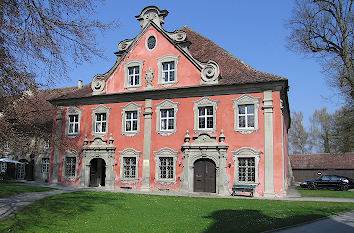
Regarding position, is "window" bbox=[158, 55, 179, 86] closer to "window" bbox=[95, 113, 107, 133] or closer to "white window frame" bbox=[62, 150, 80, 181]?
"window" bbox=[95, 113, 107, 133]

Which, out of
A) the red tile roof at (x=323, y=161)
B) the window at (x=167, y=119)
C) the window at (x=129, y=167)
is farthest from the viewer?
the red tile roof at (x=323, y=161)

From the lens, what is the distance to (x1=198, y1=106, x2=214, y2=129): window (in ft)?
73.5

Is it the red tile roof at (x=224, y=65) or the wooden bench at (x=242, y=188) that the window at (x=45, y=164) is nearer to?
the red tile roof at (x=224, y=65)

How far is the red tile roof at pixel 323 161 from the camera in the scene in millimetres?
40094

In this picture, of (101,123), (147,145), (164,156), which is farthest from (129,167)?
(101,123)

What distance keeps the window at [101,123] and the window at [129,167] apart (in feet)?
10.5

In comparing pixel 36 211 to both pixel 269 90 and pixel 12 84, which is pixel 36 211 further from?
pixel 269 90

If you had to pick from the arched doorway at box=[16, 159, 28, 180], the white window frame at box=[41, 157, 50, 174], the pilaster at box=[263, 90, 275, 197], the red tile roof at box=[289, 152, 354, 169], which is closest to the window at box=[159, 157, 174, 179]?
the pilaster at box=[263, 90, 275, 197]

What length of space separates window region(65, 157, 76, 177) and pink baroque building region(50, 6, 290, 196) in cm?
8

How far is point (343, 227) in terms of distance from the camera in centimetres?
1015

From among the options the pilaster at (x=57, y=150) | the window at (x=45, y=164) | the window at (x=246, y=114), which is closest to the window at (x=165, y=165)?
the window at (x=246, y=114)

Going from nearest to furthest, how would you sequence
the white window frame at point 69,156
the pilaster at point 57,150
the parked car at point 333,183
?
1. the white window frame at point 69,156
2. the pilaster at point 57,150
3. the parked car at point 333,183

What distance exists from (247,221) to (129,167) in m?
14.9

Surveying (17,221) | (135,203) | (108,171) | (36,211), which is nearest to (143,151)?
(108,171)
